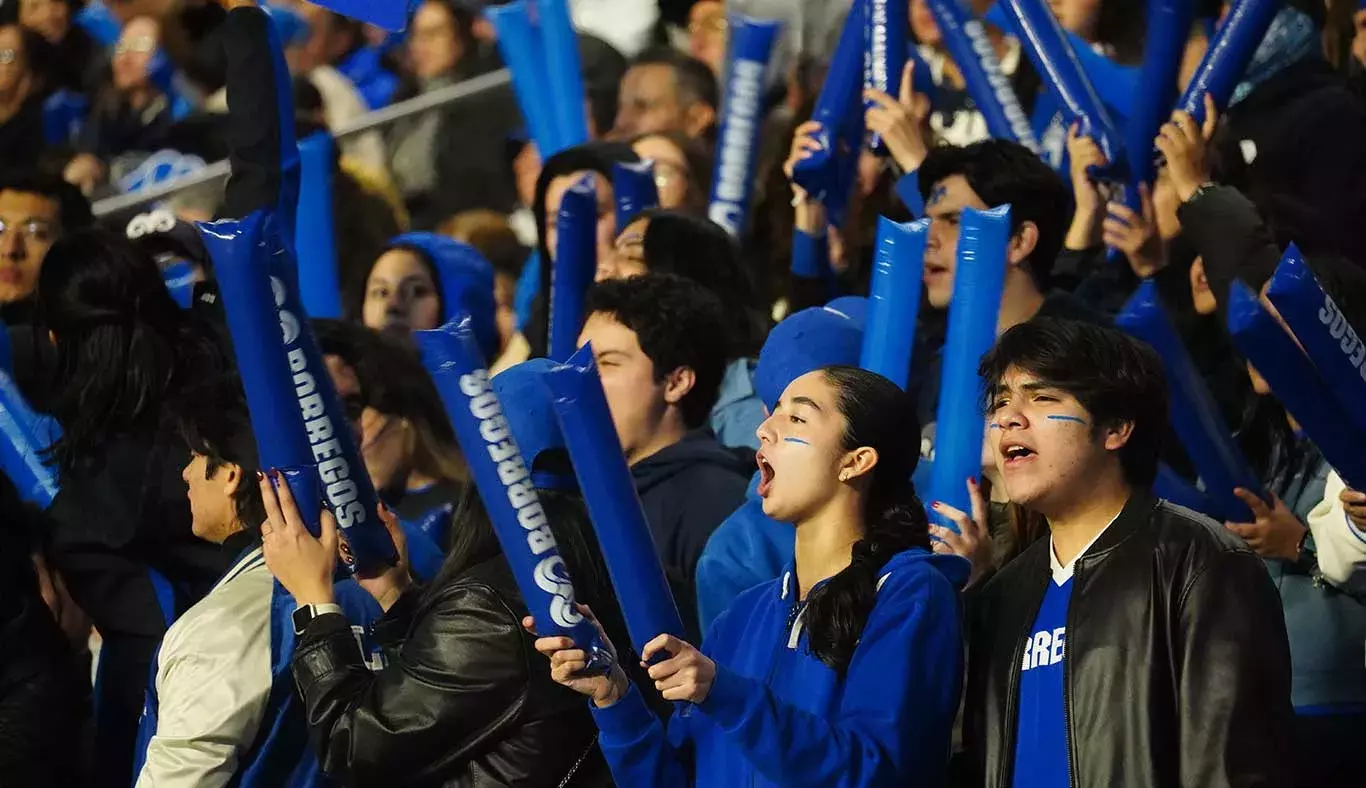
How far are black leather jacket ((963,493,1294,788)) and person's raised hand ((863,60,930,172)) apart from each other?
2075 mm

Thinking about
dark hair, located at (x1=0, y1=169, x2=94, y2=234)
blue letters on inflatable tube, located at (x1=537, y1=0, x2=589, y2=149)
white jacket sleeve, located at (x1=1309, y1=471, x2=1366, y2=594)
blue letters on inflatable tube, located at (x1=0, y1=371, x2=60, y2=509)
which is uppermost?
blue letters on inflatable tube, located at (x1=537, y1=0, x2=589, y2=149)

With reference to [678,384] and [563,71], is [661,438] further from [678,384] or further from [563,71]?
[563,71]

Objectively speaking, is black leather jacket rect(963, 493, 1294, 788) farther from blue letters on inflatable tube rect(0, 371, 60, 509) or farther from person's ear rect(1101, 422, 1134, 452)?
blue letters on inflatable tube rect(0, 371, 60, 509)

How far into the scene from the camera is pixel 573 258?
5.23 metres

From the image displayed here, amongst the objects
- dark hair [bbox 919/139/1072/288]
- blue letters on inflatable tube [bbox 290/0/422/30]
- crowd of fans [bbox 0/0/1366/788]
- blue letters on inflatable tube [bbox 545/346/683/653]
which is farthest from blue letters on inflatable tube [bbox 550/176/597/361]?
blue letters on inflatable tube [bbox 545/346/683/653]

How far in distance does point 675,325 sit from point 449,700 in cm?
113

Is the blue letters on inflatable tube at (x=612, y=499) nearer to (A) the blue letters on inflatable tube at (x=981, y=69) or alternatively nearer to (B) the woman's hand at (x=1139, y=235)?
(B) the woman's hand at (x=1139, y=235)

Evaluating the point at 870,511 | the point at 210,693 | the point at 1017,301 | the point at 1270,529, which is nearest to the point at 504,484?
the point at 870,511

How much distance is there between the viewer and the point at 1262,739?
10.5 feet

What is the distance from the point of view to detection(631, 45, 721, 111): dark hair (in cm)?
726

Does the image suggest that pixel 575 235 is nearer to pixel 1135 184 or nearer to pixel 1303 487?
pixel 1135 184

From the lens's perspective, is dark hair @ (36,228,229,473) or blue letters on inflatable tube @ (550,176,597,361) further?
blue letters on inflatable tube @ (550,176,597,361)

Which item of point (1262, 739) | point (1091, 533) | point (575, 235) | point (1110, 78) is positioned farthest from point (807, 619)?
point (1110, 78)

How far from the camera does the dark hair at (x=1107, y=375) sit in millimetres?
3482
